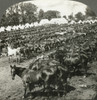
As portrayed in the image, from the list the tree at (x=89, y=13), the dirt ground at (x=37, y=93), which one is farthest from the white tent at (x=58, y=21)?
the dirt ground at (x=37, y=93)

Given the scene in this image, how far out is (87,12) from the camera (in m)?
6.31

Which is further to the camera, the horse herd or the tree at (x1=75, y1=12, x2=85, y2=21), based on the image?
the tree at (x1=75, y1=12, x2=85, y2=21)

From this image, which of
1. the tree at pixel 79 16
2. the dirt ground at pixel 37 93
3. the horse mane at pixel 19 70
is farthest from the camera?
the tree at pixel 79 16

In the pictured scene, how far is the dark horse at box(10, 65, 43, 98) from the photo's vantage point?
5262 mm

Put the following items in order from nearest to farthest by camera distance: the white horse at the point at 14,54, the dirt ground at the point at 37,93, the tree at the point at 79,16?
the dirt ground at the point at 37,93
the white horse at the point at 14,54
the tree at the point at 79,16

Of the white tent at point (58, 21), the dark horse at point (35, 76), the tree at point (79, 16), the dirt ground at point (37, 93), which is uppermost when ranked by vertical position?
the tree at point (79, 16)

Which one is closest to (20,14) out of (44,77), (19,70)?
(19,70)

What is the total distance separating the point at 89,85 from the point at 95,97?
0.37 meters

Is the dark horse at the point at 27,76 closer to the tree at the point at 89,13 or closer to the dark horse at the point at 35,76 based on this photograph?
the dark horse at the point at 35,76

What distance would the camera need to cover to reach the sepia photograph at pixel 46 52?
5301mm

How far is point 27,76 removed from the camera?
17.4 ft

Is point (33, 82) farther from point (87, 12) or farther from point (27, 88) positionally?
point (87, 12)

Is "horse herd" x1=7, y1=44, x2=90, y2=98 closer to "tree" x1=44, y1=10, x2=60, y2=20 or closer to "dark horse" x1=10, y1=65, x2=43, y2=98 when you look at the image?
"dark horse" x1=10, y1=65, x2=43, y2=98

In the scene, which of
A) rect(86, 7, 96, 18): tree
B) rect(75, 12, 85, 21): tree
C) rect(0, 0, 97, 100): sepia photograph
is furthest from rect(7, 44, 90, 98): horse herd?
rect(86, 7, 96, 18): tree
